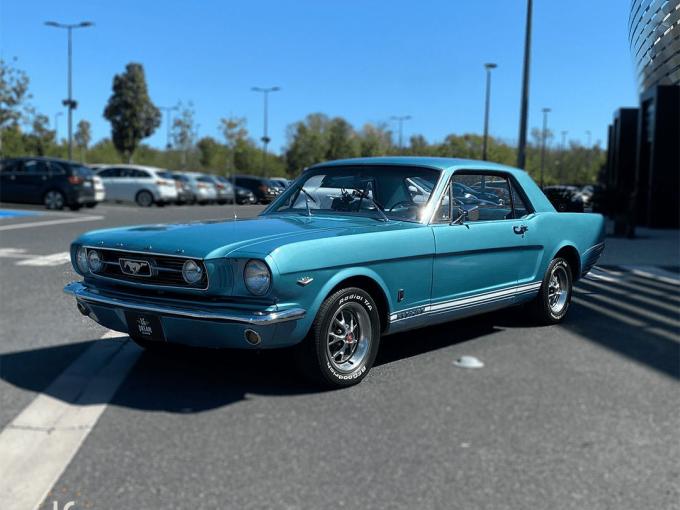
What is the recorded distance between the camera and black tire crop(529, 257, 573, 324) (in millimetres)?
1200

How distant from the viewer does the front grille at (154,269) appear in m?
0.96

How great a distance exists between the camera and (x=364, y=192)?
1217 millimetres

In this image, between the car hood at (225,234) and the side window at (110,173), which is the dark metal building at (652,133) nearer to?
the car hood at (225,234)

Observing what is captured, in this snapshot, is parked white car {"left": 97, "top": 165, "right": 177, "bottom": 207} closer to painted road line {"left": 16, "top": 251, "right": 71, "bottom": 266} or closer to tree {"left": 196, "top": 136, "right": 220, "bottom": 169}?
tree {"left": 196, "top": 136, "right": 220, "bottom": 169}

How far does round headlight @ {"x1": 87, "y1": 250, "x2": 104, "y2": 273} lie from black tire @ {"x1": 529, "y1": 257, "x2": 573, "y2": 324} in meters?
0.70

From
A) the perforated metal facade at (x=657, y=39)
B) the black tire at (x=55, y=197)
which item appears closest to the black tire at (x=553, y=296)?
the perforated metal facade at (x=657, y=39)

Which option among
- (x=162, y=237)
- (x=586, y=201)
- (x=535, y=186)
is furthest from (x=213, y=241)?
(x=586, y=201)

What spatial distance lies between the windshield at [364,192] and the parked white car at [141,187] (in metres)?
60.8

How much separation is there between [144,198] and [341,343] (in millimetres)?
66797

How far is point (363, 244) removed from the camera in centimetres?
104

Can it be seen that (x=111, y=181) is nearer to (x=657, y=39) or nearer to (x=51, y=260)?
(x=51, y=260)

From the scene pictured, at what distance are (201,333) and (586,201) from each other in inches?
31.8

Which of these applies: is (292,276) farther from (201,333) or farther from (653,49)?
(653,49)

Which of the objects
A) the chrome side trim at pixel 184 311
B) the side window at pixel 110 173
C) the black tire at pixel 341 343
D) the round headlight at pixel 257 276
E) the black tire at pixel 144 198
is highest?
the side window at pixel 110 173
